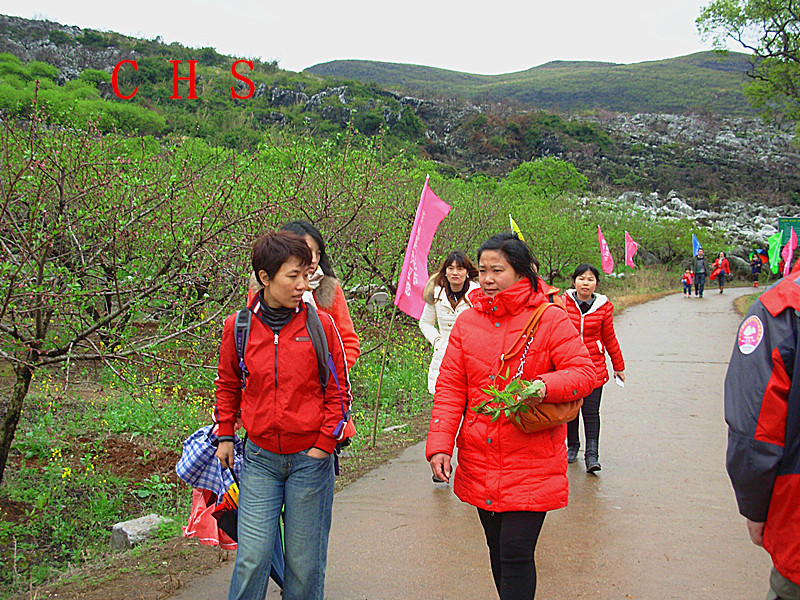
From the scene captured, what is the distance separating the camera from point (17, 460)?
6.59 m

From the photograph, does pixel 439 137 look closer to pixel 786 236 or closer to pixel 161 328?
pixel 786 236

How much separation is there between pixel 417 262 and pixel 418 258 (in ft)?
0.15

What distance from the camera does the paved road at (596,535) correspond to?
12.5 ft

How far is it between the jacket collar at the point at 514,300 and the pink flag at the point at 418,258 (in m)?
3.49

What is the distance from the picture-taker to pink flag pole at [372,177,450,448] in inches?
269

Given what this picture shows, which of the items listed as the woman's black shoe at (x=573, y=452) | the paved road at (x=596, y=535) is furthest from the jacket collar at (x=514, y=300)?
the woman's black shoe at (x=573, y=452)

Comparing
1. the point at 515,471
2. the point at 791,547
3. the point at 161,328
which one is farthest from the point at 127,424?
the point at 791,547

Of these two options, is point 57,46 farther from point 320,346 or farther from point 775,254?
point 320,346

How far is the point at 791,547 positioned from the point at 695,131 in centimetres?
10814

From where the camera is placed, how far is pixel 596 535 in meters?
4.57

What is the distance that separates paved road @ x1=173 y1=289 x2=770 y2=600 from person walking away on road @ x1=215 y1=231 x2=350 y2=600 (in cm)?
92

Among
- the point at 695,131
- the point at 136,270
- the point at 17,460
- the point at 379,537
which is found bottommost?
the point at 17,460

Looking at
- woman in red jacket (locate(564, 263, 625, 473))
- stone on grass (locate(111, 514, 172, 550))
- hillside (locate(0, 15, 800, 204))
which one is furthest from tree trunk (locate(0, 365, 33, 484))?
hillside (locate(0, 15, 800, 204))

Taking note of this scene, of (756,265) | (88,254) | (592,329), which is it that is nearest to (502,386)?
(592,329)
